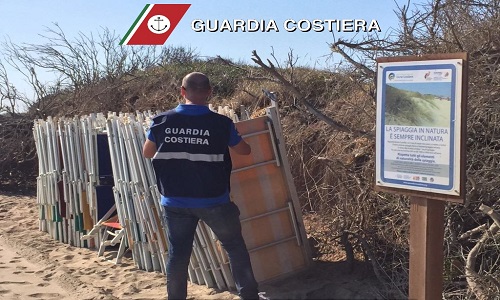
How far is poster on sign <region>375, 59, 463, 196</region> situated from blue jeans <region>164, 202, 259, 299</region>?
1.16m

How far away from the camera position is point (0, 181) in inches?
487

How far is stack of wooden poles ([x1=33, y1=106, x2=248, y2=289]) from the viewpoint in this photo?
5539 mm

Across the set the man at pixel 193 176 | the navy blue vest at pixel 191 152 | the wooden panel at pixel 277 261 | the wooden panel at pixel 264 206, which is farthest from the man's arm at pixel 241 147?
the wooden panel at pixel 277 261

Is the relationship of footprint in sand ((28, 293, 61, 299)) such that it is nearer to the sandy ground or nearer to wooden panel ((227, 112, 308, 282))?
the sandy ground

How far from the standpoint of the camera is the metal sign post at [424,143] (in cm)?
308

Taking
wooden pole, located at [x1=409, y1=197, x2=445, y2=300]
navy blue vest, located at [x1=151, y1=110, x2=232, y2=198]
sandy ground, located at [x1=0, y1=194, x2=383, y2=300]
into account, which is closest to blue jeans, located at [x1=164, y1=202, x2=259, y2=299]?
navy blue vest, located at [x1=151, y1=110, x2=232, y2=198]

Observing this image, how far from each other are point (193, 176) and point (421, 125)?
160cm

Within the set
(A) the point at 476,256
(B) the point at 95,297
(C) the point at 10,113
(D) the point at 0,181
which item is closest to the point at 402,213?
(A) the point at 476,256

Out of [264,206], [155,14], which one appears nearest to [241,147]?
[264,206]

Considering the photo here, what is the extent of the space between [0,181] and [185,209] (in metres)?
9.76

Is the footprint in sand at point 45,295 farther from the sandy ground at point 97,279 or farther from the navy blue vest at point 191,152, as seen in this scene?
the navy blue vest at point 191,152

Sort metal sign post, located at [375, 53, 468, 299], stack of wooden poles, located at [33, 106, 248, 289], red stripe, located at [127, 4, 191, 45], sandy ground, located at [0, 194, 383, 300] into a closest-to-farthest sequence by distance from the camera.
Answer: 1. metal sign post, located at [375, 53, 468, 299]
2. sandy ground, located at [0, 194, 383, 300]
3. stack of wooden poles, located at [33, 106, 248, 289]
4. red stripe, located at [127, 4, 191, 45]

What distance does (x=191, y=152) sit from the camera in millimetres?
3957

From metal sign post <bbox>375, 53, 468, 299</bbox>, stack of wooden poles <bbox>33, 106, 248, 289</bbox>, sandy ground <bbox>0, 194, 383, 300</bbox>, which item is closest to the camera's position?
metal sign post <bbox>375, 53, 468, 299</bbox>
